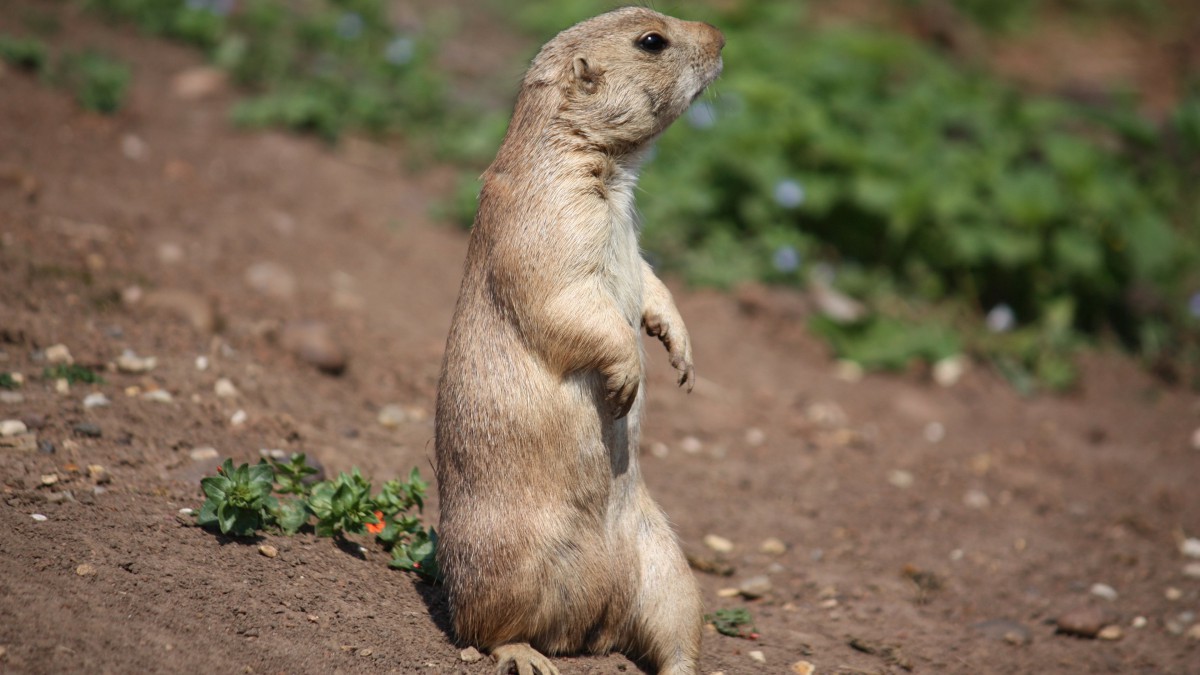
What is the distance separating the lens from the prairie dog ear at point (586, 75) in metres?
3.66

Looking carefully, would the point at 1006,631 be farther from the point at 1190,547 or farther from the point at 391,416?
the point at 391,416

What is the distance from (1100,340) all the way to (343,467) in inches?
215

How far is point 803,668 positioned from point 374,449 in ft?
6.72

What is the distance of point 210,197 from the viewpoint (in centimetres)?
708

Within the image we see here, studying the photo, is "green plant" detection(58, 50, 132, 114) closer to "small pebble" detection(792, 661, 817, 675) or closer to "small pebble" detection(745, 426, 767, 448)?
"small pebble" detection(745, 426, 767, 448)

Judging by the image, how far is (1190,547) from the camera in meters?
5.41

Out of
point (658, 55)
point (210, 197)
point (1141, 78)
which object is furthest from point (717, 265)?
point (1141, 78)

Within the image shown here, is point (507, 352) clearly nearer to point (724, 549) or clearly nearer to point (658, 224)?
point (724, 549)

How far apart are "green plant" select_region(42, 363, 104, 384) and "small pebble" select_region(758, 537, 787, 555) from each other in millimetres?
2909

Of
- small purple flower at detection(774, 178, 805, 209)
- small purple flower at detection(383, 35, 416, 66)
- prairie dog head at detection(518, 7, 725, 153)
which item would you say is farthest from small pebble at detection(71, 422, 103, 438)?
small purple flower at detection(383, 35, 416, 66)

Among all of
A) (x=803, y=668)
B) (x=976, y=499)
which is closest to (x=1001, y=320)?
(x=976, y=499)

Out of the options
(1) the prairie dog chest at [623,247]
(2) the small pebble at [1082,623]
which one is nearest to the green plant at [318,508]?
(1) the prairie dog chest at [623,247]

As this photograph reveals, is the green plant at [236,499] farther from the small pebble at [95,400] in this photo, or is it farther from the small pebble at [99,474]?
the small pebble at [95,400]

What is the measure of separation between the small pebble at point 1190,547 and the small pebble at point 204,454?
14.6 feet
